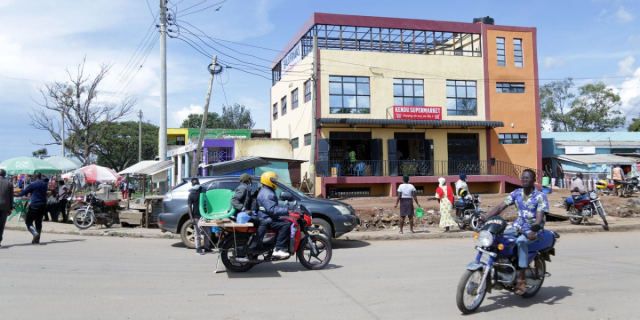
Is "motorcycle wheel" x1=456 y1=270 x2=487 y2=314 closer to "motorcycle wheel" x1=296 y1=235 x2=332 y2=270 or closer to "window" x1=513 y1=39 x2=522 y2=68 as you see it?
"motorcycle wheel" x1=296 y1=235 x2=332 y2=270

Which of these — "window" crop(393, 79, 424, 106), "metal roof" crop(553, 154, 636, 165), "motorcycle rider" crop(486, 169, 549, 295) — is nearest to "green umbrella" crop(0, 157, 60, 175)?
"window" crop(393, 79, 424, 106)

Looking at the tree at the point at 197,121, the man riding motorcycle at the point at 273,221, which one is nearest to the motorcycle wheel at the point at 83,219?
the man riding motorcycle at the point at 273,221

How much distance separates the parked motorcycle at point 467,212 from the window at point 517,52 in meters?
18.1

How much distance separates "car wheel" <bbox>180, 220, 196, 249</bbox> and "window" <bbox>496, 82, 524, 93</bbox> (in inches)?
911

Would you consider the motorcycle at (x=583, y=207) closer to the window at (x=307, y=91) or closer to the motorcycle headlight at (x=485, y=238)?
the motorcycle headlight at (x=485, y=238)

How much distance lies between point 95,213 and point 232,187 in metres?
6.31

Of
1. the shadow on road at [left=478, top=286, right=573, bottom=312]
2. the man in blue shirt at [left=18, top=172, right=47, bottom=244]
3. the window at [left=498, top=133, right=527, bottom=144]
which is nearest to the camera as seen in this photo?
the shadow on road at [left=478, top=286, right=573, bottom=312]

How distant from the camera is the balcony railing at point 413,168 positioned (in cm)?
2486

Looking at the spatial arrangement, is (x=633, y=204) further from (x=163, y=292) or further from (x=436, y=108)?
(x=163, y=292)

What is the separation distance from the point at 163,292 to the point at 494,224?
4399mm

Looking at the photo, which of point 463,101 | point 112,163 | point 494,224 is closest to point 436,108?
point 463,101

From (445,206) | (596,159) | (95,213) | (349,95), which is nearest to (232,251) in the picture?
(445,206)

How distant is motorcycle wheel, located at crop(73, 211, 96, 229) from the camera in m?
14.1

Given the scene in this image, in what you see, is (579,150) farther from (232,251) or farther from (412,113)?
(232,251)
